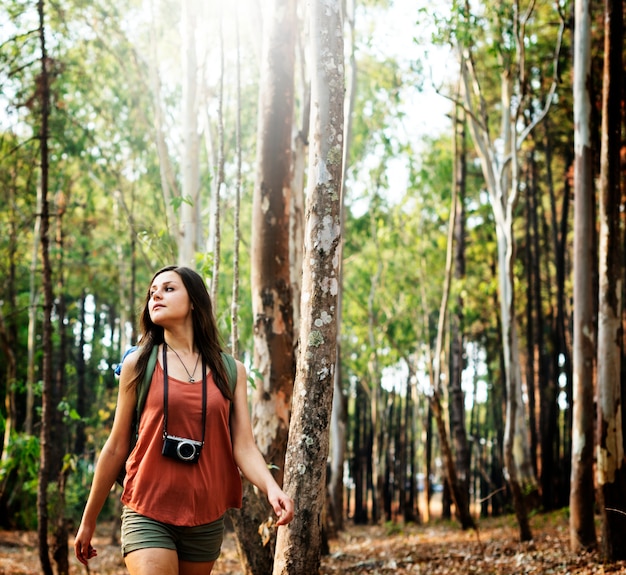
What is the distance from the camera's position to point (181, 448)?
9.43 feet

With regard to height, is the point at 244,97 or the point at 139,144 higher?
the point at 244,97

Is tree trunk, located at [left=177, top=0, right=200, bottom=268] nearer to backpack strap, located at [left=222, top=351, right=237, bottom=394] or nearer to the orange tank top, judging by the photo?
backpack strap, located at [left=222, top=351, right=237, bottom=394]

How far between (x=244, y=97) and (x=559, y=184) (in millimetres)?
8172

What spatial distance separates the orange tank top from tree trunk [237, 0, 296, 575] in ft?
10.7

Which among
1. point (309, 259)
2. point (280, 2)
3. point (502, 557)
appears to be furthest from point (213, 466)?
point (502, 557)

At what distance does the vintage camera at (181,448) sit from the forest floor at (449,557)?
497 centimetres

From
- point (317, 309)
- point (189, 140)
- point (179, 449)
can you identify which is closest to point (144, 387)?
point (179, 449)

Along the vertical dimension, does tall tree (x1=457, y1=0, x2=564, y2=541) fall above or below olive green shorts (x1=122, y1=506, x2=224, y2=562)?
above

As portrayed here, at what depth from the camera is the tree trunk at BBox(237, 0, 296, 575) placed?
6367 mm

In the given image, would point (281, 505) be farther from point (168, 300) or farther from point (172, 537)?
point (168, 300)

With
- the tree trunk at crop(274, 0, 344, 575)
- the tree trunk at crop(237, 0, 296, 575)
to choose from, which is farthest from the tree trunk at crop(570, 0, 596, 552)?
the tree trunk at crop(274, 0, 344, 575)

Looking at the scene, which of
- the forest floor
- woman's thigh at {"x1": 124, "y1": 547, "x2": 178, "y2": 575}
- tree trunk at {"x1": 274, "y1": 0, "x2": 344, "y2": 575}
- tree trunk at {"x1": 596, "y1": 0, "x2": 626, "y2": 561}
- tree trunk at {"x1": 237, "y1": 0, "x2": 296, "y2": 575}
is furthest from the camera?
the forest floor

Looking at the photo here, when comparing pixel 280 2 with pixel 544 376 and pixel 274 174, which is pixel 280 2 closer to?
pixel 274 174

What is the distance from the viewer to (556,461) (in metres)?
15.6
